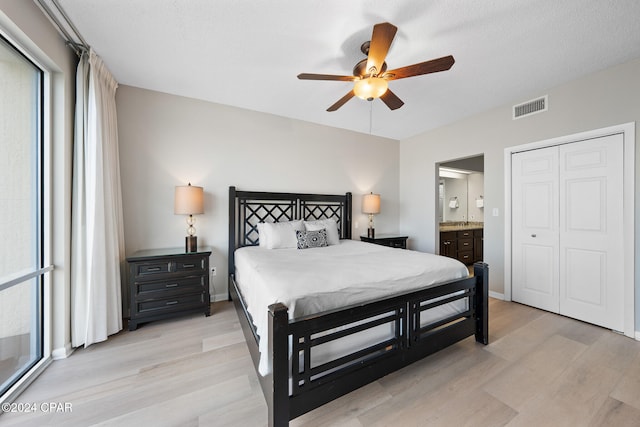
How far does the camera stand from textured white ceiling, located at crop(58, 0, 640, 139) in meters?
1.72

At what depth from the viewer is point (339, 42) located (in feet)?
6.71

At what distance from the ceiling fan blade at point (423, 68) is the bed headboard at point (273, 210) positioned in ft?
7.37

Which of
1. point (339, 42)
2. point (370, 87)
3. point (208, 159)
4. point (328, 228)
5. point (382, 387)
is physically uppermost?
point (339, 42)

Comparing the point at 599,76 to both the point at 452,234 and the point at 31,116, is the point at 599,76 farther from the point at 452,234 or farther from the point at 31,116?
the point at 31,116

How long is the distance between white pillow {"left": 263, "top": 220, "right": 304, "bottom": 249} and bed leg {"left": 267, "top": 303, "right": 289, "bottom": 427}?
1.86 metres

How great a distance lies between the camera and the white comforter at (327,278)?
1476 millimetres

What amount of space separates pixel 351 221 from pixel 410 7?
10.0ft

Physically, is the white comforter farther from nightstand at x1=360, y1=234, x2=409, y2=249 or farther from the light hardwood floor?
nightstand at x1=360, y1=234, x2=409, y2=249

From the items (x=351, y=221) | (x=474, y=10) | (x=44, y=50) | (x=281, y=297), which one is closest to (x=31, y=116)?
(x=44, y=50)

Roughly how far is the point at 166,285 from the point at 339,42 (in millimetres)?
2977

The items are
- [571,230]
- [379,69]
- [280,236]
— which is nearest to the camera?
[379,69]

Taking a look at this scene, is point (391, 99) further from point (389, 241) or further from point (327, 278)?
point (389, 241)

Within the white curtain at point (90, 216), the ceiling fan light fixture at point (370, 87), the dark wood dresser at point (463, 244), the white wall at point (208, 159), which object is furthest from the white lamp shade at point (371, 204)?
the white curtain at point (90, 216)

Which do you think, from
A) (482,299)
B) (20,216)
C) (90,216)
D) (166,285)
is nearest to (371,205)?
(482,299)
